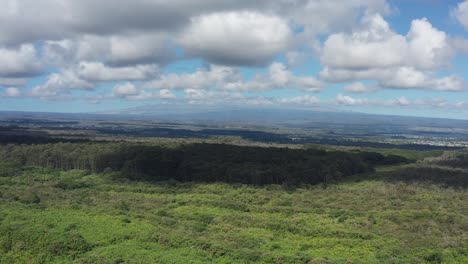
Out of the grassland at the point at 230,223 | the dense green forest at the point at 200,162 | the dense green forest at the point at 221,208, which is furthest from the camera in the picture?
the dense green forest at the point at 200,162

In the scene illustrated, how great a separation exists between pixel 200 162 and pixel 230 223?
42.3m

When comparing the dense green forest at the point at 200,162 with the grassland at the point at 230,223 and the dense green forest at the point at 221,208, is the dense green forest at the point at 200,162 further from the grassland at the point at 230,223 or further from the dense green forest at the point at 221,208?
the grassland at the point at 230,223

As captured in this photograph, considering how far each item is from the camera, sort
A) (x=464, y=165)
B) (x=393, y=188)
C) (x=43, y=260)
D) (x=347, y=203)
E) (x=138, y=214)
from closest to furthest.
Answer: (x=43, y=260)
(x=138, y=214)
(x=347, y=203)
(x=393, y=188)
(x=464, y=165)

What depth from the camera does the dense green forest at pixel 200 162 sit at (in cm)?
8494

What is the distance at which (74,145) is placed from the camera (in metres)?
109

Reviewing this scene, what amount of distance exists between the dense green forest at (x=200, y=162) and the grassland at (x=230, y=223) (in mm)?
8208

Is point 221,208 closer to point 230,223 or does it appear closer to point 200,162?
point 230,223

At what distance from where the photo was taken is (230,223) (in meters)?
48.6

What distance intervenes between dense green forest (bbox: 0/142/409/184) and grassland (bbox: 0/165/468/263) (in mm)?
8208

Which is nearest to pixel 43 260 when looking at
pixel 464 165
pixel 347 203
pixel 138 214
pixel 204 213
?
pixel 138 214

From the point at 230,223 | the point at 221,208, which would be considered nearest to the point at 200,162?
the point at 221,208

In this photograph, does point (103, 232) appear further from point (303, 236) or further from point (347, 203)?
point (347, 203)

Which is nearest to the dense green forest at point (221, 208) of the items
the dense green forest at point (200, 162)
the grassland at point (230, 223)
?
the grassland at point (230, 223)

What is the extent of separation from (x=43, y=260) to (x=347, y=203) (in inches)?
1712
